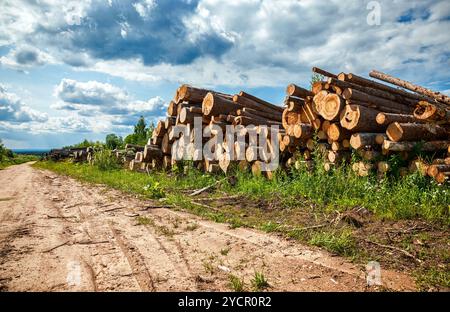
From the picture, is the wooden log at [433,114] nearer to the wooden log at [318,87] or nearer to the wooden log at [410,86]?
the wooden log at [410,86]

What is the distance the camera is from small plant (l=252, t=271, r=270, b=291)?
2621 mm

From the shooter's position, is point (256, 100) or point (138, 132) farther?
point (138, 132)

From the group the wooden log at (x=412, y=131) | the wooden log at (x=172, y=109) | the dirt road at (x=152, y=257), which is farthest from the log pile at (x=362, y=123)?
the wooden log at (x=172, y=109)

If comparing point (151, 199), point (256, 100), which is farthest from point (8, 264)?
point (256, 100)

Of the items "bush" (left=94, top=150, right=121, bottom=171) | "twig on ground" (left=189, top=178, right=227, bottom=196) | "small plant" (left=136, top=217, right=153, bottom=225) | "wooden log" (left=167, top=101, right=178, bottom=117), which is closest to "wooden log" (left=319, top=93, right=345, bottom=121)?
"twig on ground" (left=189, top=178, right=227, bottom=196)

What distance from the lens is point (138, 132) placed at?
21.1 meters

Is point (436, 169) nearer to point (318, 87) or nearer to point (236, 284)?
point (318, 87)

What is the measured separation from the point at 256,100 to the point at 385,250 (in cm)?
648

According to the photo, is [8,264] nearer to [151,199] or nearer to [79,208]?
[79,208]

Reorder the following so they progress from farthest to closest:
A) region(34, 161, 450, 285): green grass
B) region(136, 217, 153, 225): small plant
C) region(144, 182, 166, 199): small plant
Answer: region(144, 182, 166, 199): small plant, region(136, 217, 153, 225): small plant, region(34, 161, 450, 285): green grass

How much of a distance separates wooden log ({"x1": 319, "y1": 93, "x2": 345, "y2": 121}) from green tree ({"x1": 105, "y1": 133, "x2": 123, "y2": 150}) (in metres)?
14.2

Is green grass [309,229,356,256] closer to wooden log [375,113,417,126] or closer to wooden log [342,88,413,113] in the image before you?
wooden log [375,113,417,126]

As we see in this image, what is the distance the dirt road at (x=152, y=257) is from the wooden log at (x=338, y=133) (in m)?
3.16

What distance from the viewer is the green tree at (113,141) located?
1808 cm
